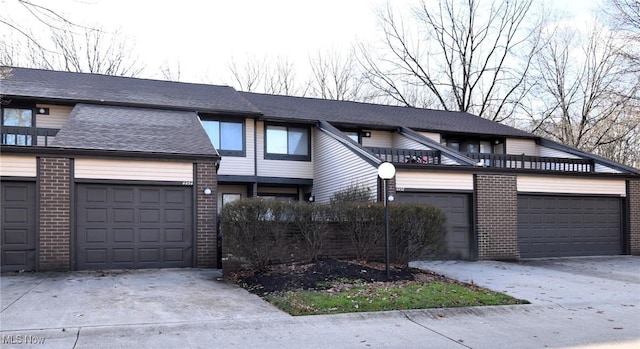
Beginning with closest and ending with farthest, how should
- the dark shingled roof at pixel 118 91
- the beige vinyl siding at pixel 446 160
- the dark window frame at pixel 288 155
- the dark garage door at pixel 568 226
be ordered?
the dark garage door at pixel 568 226 → the dark shingled roof at pixel 118 91 → the beige vinyl siding at pixel 446 160 → the dark window frame at pixel 288 155

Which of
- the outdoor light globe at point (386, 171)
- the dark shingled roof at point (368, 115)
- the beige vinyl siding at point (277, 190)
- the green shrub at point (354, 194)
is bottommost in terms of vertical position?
the green shrub at point (354, 194)

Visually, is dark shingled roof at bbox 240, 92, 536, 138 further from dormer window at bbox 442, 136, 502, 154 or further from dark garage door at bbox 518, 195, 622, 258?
dark garage door at bbox 518, 195, 622, 258

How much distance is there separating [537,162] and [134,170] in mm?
14674

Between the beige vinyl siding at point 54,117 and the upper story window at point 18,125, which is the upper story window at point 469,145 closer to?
the beige vinyl siding at point 54,117

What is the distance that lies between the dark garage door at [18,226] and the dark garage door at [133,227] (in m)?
0.94

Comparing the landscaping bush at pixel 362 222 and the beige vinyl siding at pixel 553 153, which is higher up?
the beige vinyl siding at pixel 553 153

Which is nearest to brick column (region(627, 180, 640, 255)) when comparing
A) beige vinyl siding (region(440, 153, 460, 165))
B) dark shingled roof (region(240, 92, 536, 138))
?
dark shingled roof (region(240, 92, 536, 138))

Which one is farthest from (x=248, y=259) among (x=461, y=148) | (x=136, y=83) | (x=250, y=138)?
(x=461, y=148)

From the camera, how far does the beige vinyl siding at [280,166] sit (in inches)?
742

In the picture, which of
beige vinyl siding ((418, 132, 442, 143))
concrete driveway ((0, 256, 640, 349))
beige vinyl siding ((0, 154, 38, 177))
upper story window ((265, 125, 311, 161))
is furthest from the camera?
beige vinyl siding ((418, 132, 442, 143))

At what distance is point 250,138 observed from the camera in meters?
18.5

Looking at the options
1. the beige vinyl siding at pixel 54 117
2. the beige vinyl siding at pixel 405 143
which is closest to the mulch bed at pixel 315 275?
Result: the beige vinyl siding at pixel 405 143

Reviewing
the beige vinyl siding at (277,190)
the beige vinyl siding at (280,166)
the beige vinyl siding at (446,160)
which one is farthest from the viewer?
the beige vinyl siding at (277,190)

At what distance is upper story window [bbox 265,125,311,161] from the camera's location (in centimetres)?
1919
